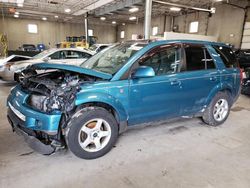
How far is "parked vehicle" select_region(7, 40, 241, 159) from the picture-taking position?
7.36ft

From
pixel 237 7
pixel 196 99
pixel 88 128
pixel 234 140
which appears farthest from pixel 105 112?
pixel 237 7

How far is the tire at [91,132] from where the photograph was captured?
227cm

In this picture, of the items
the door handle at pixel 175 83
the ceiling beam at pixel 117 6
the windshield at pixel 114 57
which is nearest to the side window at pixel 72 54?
the windshield at pixel 114 57

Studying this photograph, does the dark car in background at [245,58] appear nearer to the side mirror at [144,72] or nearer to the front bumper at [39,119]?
the side mirror at [144,72]

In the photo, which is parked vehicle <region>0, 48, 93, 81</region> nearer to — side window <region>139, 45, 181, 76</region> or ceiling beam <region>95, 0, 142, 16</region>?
side window <region>139, 45, 181, 76</region>

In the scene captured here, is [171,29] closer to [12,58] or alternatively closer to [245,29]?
[245,29]

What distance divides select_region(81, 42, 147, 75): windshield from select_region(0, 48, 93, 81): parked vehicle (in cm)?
342

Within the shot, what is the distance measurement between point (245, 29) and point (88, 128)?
13.8 m

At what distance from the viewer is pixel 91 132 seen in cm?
242

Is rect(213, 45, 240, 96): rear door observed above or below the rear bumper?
above

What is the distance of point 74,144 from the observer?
2.29 m

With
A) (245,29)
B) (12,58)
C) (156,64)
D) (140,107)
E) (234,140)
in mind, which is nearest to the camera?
(140,107)

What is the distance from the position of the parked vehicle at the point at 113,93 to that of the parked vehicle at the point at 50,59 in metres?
4.15

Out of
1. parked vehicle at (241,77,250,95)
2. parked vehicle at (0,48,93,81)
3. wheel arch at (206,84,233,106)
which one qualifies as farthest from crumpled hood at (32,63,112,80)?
parked vehicle at (241,77,250,95)
